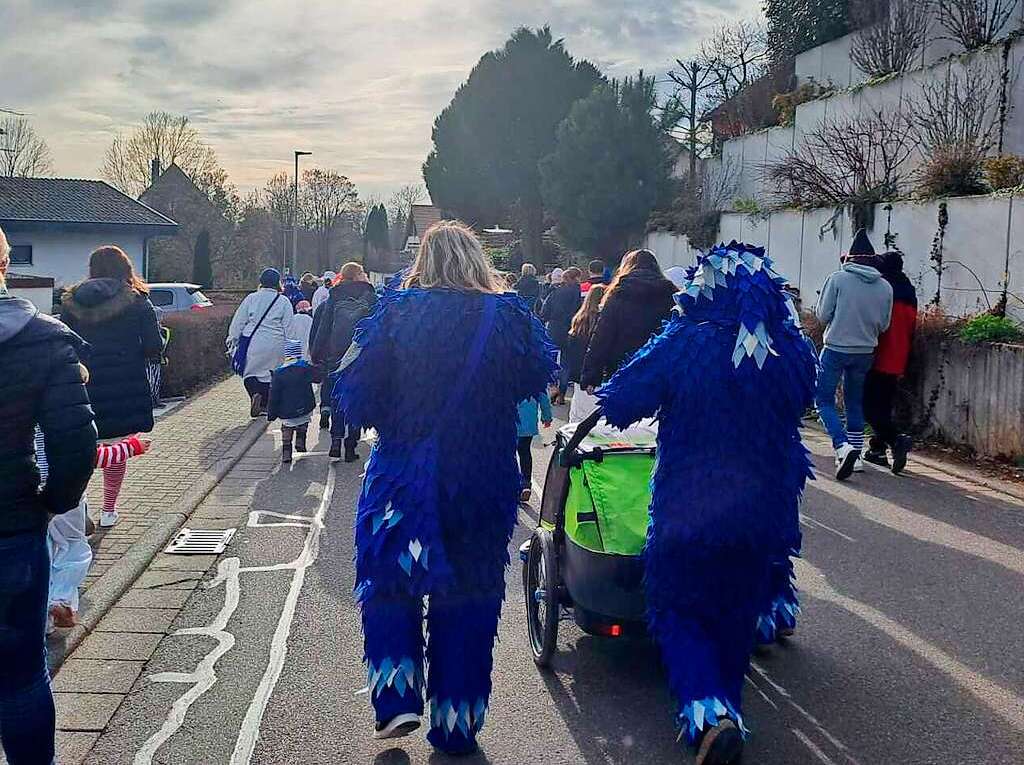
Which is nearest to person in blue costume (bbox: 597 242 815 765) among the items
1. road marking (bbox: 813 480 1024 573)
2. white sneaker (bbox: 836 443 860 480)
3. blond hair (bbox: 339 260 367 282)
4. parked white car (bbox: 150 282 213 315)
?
road marking (bbox: 813 480 1024 573)

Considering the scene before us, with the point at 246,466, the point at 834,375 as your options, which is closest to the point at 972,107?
the point at 834,375

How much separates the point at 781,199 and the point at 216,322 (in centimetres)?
1123

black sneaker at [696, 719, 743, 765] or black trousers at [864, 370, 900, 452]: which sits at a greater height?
black trousers at [864, 370, 900, 452]

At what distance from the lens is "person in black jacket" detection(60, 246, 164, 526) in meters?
6.60

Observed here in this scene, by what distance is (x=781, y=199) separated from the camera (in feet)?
72.1

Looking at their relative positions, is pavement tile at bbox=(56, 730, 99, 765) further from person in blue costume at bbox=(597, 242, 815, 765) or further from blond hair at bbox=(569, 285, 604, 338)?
blond hair at bbox=(569, 285, 604, 338)

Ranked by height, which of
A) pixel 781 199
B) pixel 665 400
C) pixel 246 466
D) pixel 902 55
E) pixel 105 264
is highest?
pixel 902 55

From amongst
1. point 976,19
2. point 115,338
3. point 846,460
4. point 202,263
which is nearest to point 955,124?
point 976,19

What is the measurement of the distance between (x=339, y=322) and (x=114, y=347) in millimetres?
3948

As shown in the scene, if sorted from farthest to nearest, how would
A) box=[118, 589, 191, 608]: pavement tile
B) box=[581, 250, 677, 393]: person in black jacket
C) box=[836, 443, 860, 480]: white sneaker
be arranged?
box=[836, 443, 860, 480]: white sneaker < box=[581, 250, 677, 393]: person in black jacket < box=[118, 589, 191, 608]: pavement tile

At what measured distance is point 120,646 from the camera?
5.40 meters

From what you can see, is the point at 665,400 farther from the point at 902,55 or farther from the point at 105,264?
the point at 902,55

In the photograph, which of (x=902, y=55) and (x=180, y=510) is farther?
(x=902, y=55)

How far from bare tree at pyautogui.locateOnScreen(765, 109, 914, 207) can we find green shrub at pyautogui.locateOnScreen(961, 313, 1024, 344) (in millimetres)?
6281
